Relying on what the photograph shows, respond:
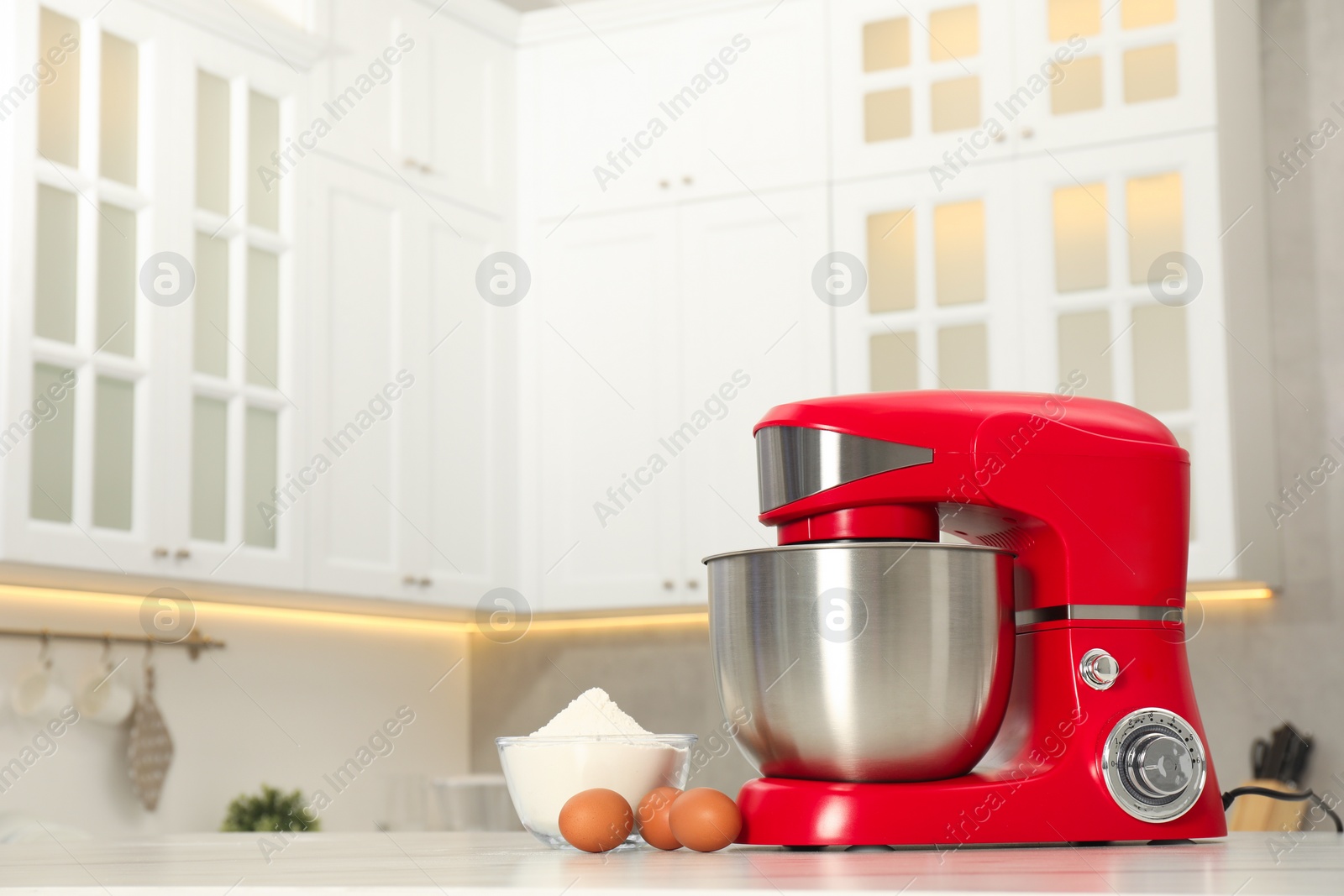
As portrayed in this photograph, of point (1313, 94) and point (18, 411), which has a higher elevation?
point (1313, 94)

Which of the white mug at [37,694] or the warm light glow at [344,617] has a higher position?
the warm light glow at [344,617]

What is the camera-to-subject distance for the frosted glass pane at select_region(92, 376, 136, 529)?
7.33ft

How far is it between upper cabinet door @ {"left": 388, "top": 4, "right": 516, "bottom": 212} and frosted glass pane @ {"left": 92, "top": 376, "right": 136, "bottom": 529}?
2.83 ft

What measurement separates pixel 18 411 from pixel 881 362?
1.58m

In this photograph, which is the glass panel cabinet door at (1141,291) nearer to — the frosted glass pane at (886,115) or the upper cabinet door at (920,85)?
the upper cabinet door at (920,85)

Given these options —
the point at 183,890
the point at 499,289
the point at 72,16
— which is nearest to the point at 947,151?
the point at 499,289

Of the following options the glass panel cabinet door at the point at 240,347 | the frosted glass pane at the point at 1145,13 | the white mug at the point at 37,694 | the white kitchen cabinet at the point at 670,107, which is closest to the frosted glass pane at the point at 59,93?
the glass panel cabinet door at the point at 240,347

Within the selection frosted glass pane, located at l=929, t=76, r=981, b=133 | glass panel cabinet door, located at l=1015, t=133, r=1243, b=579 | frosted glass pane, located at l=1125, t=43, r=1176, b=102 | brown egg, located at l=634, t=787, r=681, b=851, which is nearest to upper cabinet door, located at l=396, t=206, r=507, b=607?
frosted glass pane, located at l=929, t=76, r=981, b=133

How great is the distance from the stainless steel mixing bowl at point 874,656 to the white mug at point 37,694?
6.35ft

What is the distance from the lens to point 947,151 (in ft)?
9.31

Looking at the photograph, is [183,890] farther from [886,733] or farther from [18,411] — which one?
[18,411]

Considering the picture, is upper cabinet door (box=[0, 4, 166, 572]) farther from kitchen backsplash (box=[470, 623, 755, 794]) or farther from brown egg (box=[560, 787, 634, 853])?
brown egg (box=[560, 787, 634, 853])

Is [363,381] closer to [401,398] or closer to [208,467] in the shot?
[401,398]

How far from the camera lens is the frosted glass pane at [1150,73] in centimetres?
268
